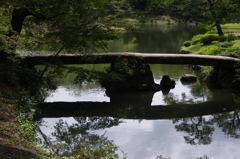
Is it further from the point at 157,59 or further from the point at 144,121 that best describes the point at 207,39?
the point at 144,121

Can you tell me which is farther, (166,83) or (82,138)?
(166,83)

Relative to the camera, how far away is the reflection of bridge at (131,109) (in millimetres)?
14125

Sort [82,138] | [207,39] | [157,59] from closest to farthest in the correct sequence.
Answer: [82,138] → [157,59] → [207,39]

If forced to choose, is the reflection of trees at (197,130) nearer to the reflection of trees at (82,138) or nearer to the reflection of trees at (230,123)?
the reflection of trees at (230,123)

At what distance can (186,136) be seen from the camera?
37.5 ft

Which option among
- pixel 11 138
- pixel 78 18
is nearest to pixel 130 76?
pixel 78 18

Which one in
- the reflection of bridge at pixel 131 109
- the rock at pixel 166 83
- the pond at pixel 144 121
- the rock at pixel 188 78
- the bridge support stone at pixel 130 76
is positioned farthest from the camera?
the rock at pixel 188 78

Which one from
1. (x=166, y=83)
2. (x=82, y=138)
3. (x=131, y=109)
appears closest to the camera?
(x=82, y=138)

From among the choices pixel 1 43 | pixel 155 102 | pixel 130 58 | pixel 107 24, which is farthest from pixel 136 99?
pixel 1 43

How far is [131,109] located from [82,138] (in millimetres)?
4280

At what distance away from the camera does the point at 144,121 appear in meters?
13.3

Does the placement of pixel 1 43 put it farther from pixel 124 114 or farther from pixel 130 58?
pixel 130 58

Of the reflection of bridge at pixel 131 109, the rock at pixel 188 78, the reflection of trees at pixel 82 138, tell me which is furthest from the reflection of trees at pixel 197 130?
the rock at pixel 188 78

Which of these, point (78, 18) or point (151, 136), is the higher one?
point (78, 18)
